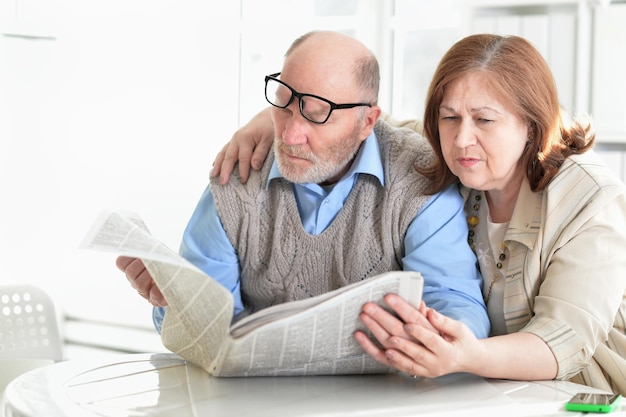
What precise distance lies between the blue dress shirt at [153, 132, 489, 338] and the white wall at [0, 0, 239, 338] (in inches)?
88.2

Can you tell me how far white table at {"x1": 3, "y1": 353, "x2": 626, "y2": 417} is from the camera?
116cm

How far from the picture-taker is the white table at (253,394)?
3.81 ft

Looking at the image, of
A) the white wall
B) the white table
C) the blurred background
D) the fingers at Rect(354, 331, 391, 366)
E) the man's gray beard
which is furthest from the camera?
the white wall

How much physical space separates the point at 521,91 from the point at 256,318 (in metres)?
0.66

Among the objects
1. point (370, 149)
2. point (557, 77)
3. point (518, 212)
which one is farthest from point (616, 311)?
point (557, 77)

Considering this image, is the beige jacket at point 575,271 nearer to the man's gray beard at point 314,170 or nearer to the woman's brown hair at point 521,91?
the woman's brown hair at point 521,91

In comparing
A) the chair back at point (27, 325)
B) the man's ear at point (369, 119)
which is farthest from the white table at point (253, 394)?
the man's ear at point (369, 119)

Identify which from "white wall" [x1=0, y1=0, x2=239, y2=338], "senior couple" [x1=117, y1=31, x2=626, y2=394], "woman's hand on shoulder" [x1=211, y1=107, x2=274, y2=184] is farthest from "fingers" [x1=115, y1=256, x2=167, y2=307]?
"white wall" [x1=0, y1=0, x2=239, y2=338]

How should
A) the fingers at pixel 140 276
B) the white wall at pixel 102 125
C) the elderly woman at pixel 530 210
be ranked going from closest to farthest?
1. the elderly woman at pixel 530 210
2. the fingers at pixel 140 276
3. the white wall at pixel 102 125

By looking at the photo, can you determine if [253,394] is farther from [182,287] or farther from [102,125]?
[102,125]

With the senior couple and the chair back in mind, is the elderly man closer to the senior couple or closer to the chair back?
the senior couple

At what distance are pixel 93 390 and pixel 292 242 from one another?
51 centimetres

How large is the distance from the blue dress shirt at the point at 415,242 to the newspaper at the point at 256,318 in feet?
0.83

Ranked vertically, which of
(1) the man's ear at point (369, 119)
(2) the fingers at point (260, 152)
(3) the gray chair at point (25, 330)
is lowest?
(3) the gray chair at point (25, 330)
